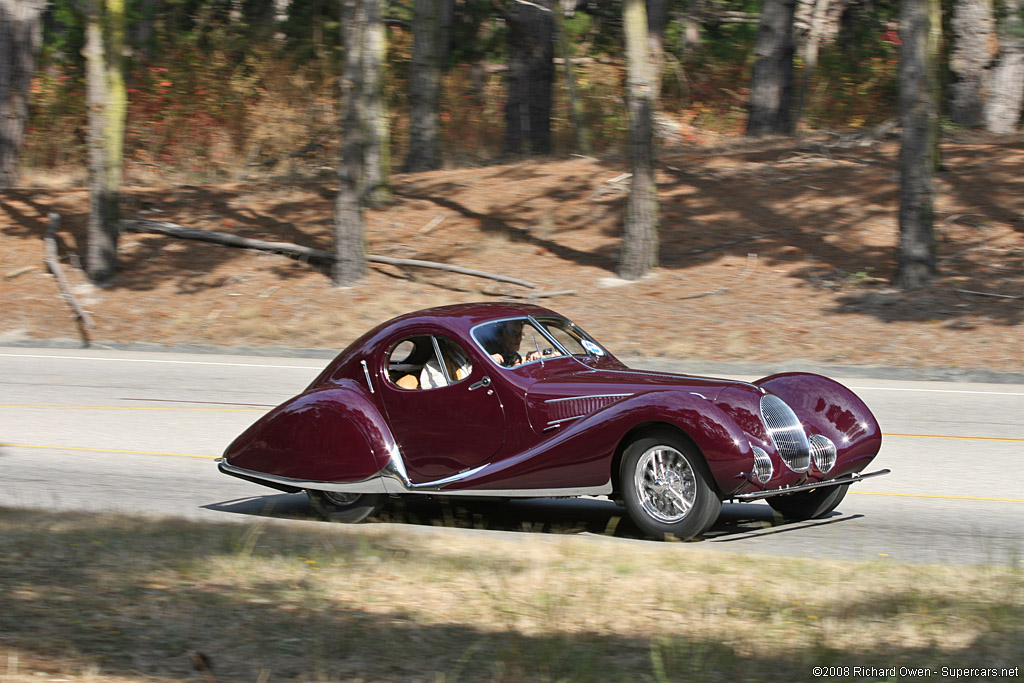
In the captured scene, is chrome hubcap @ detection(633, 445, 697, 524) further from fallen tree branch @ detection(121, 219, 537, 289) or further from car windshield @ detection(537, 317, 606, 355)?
fallen tree branch @ detection(121, 219, 537, 289)

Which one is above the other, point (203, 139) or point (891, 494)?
point (203, 139)

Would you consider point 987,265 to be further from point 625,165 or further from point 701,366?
point 625,165

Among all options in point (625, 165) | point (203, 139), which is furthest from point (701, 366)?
point (203, 139)

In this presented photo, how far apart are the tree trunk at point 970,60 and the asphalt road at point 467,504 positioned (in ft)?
38.5

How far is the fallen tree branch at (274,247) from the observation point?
19.7 metres

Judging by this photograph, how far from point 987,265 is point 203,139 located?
20.8m

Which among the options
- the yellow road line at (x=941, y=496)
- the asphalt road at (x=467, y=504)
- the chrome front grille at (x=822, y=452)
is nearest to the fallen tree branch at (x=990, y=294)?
the asphalt road at (x=467, y=504)

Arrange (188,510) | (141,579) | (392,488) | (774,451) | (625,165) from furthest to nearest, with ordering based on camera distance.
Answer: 1. (625,165)
2. (188,510)
3. (392,488)
4. (774,451)
5. (141,579)

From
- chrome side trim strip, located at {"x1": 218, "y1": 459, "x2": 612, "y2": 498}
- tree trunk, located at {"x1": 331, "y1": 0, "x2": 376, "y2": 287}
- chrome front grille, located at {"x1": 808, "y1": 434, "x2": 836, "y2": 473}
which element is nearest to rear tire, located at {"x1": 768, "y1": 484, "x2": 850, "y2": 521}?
chrome front grille, located at {"x1": 808, "y1": 434, "x2": 836, "y2": 473}

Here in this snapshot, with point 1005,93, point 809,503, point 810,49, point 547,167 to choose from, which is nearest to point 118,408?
point 809,503

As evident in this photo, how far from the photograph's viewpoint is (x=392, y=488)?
779 cm

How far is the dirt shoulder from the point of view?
16609mm

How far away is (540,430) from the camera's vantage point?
24.5ft

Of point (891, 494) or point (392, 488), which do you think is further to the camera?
point (891, 494)
